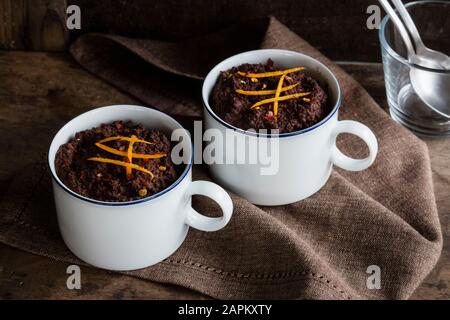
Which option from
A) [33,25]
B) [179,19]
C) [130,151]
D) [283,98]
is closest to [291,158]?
[283,98]

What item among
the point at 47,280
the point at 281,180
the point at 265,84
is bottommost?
the point at 47,280

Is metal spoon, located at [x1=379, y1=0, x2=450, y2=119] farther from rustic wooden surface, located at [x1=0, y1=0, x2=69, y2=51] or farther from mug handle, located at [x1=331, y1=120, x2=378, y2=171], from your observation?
rustic wooden surface, located at [x1=0, y1=0, x2=69, y2=51]

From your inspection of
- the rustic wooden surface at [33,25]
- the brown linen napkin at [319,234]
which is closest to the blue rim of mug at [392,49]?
the brown linen napkin at [319,234]

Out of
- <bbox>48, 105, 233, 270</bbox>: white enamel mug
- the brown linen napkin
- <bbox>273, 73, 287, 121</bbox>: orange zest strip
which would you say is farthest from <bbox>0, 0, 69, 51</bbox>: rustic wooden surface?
<bbox>273, 73, 287, 121</bbox>: orange zest strip

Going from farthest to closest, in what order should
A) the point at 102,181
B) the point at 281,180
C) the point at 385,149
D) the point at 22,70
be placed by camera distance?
the point at 22,70 → the point at 385,149 → the point at 281,180 → the point at 102,181

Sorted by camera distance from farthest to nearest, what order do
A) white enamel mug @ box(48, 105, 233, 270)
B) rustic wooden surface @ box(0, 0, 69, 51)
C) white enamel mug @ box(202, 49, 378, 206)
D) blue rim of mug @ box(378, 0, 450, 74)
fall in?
1. rustic wooden surface @ box(0, 0, 69, 51)
2. blue rim of mug @ box(378, 0, 450, 74)
3. white enamel mug @ box(202, 49, 378, 206)
4. white enamel mug @ box(48, 105, 233, 270)

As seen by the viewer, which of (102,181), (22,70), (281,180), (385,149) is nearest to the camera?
(102,181)

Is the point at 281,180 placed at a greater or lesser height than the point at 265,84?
lesser

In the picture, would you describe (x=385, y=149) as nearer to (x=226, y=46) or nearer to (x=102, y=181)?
(x=226, y=46)
